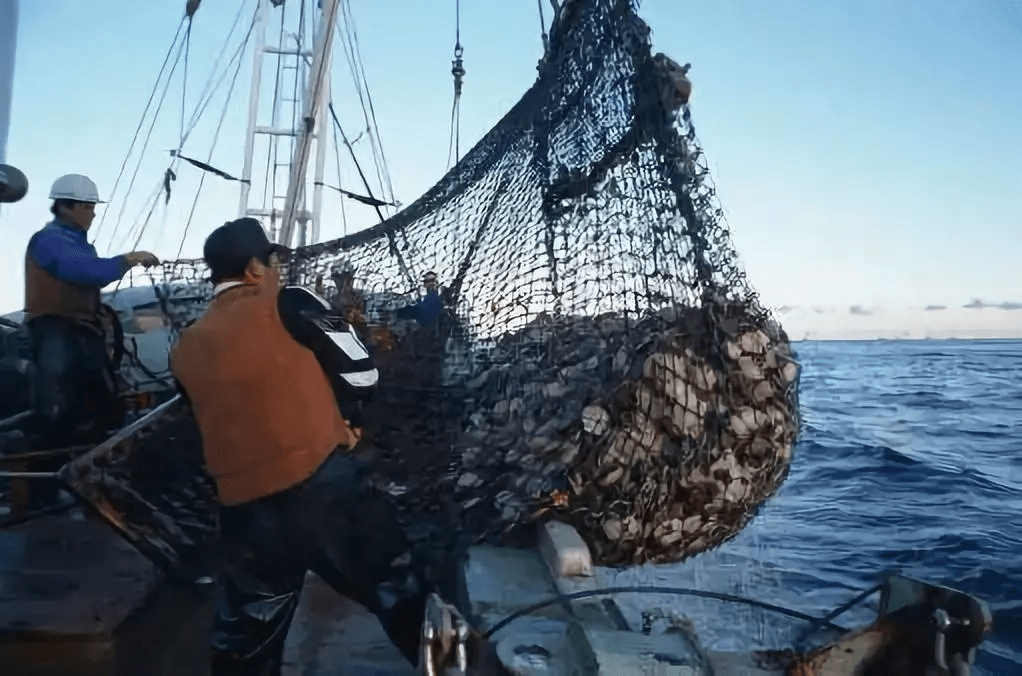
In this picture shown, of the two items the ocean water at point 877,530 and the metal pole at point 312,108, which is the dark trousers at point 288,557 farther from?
the metal pole at point 312,108

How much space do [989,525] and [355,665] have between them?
9.44m

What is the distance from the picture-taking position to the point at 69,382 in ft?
12.6

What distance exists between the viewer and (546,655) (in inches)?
90.6

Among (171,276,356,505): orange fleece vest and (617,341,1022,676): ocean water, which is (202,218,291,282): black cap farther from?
(617,341,1022,676): ocean water

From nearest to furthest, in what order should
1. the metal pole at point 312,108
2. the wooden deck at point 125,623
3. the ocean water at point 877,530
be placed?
the wooden deck at point 125,623 → the ocean water at point 877,530 → the metal pole at point 312,108

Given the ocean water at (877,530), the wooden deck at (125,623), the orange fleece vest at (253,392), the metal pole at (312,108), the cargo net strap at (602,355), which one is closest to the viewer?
the orange fleece vest at (253,392)

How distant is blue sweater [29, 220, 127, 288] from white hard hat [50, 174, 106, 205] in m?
0.15

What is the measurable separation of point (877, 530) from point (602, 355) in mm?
7099

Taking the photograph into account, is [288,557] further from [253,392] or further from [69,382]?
[69,382]

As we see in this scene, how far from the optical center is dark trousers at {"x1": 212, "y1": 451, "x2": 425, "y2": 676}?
2.26 m

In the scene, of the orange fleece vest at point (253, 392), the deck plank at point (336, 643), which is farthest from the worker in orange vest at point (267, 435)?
the deck plank at point (336, 643)

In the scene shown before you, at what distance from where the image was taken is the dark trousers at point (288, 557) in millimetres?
2258

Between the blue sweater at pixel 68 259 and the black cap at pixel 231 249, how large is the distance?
1607mm

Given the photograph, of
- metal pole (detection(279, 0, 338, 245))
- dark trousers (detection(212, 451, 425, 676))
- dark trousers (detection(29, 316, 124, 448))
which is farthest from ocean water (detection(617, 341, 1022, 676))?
metal pole (detection(279, 0, 338, 245))
